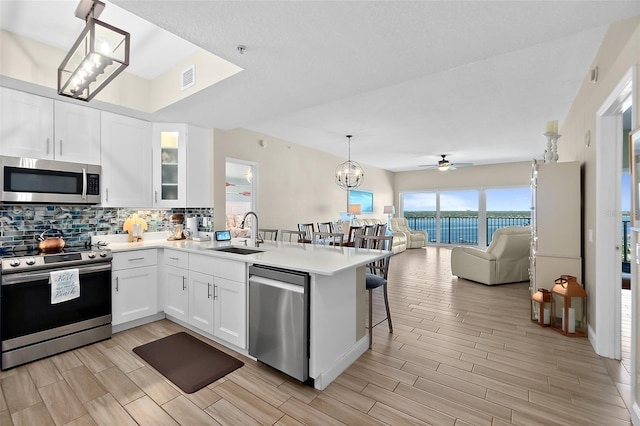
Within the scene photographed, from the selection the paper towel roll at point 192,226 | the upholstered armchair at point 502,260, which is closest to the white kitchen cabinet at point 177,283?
the paper towel roll at point 192,226

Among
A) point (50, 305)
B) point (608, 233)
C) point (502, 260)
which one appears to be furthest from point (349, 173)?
point (50, 305)

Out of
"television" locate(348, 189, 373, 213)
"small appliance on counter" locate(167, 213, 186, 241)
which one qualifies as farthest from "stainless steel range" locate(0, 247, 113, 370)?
"television" locate(348, 189, 373, 213)

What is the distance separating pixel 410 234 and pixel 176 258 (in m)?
8.01

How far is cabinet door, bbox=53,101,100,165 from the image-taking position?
9.81ft

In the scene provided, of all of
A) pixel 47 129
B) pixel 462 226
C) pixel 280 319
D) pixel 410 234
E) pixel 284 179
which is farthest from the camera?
pixel 462 226

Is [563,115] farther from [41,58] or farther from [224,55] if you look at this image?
[41,58]

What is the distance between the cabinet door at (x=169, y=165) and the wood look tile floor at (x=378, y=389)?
1.69 m

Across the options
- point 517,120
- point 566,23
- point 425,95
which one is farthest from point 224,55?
point 517,120

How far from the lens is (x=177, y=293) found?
317cm

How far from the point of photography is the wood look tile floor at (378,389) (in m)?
1.82

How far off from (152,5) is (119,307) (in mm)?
2789

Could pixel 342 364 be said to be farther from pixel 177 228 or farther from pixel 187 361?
pixel 177 228

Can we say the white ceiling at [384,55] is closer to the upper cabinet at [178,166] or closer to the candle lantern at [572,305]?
the upper cabinet at [178,166]

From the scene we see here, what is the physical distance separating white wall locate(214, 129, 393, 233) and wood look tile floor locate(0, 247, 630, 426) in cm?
240
